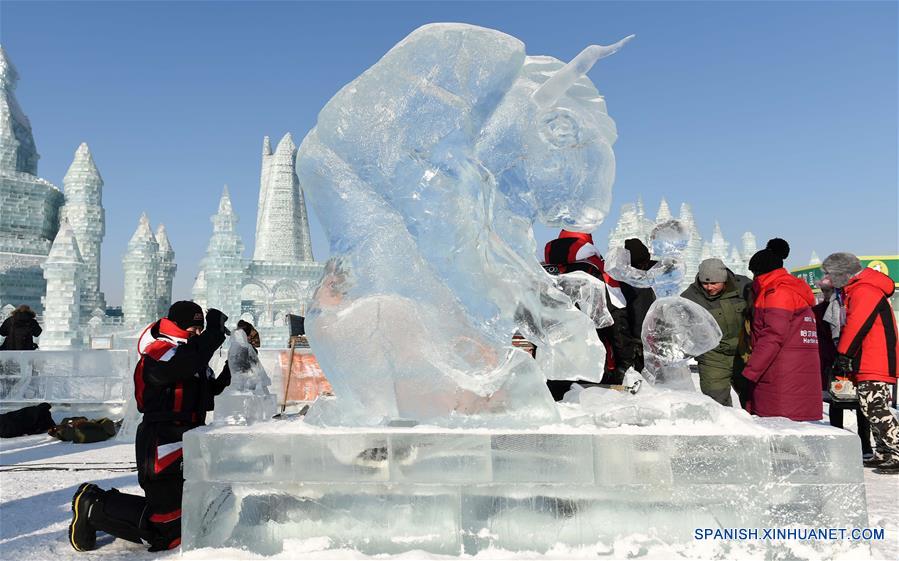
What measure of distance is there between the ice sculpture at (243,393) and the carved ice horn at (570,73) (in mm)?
1902

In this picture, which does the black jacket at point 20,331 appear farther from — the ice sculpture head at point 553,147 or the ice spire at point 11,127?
the ice spire at point 11,127

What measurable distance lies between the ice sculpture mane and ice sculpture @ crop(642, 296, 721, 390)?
264 mm

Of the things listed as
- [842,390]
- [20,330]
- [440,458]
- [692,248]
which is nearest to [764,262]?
[842,390]

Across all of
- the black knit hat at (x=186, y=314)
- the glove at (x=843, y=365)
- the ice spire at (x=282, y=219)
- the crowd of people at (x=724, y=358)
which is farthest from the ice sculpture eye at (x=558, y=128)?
the ice spire at (x=282, y=219)

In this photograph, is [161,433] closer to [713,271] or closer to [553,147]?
[553,147]

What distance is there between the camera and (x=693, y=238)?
2862 centimetres

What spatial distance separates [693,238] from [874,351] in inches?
1015

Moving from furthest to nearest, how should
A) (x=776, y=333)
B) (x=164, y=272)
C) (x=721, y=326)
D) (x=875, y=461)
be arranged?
(x=164, y=272) < (x=875, y=461) < (x=721, y=326) < (x=776, y=333)

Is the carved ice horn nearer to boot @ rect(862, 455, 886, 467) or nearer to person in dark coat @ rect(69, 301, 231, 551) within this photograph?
person in dark coat @ rect(69, 301, 231, 551)

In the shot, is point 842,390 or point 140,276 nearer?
point 842,390

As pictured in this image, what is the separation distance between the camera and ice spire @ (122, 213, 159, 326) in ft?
88.7

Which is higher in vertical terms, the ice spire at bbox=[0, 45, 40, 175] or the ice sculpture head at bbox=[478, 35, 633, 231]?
the ice spire at bbox=[0, 45, 40, 175]

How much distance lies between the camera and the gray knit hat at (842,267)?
14.6 ft

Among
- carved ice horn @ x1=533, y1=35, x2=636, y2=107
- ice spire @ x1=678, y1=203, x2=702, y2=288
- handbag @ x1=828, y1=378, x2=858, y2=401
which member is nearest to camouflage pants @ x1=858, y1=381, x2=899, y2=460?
handbag @ x1=828, y1=378, x2=858, y2=401
